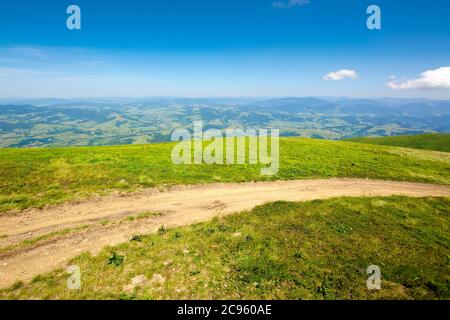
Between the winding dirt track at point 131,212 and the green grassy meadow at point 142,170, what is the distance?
2243mm

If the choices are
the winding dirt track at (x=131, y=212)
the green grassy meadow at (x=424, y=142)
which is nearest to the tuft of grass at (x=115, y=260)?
the winding dirt track at (x=131, y=212)

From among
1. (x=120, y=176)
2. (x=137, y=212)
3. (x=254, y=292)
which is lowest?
(x=254, y=292)

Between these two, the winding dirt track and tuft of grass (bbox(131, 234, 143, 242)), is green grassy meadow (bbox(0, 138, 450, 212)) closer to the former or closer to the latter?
the winding dirt track

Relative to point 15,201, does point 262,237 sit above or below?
below

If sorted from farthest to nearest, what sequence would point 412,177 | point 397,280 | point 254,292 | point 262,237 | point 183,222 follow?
Result: point 412,177 < point 183,222 < point 262,237 < point 397,280 < point 254,292

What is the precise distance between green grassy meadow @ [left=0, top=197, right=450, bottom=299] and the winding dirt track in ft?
4.81

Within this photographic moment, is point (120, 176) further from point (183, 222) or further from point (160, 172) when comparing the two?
point (183, 222)

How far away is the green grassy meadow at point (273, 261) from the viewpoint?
12.8 m

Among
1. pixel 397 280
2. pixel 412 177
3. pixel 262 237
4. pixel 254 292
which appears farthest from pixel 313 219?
pixel 412 177

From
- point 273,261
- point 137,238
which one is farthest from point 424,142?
point 137,238

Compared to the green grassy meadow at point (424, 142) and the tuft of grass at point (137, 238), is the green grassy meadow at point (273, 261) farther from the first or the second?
the green grassy meadow at point (424, 142)

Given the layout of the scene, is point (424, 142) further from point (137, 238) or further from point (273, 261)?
point (137, 238)

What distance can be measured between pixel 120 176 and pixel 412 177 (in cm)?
4108

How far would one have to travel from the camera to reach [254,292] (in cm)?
1286
